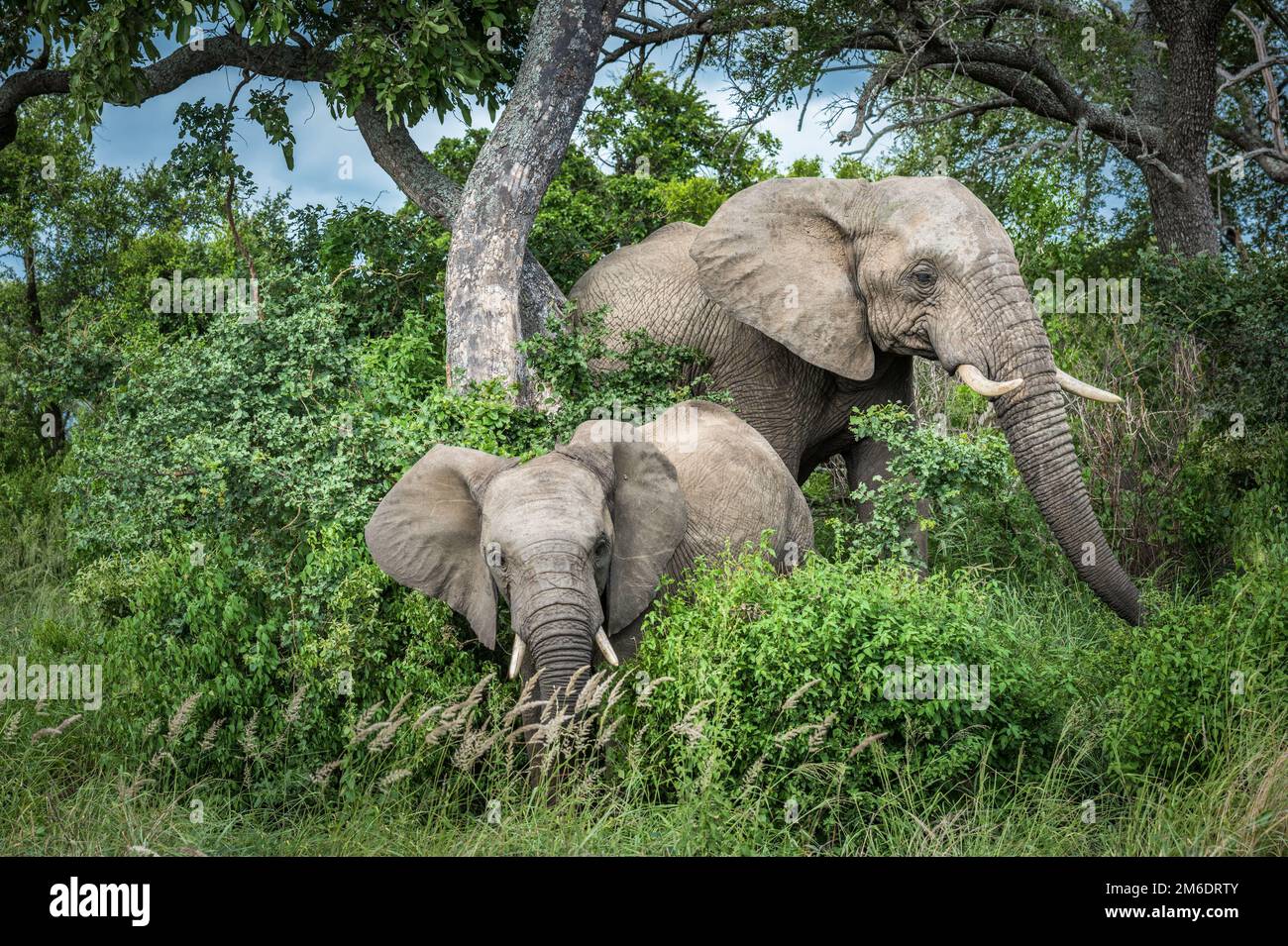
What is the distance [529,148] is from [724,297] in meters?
2.19

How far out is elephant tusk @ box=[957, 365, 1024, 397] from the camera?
900 cm

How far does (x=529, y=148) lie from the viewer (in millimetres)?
11141

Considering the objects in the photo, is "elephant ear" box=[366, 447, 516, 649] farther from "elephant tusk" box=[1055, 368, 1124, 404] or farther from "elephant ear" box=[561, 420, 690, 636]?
"elephant tusk" box=[1055, 368, 1124, 404]

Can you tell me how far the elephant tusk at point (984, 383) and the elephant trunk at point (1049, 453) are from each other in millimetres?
160

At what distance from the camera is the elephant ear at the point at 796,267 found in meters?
9.93

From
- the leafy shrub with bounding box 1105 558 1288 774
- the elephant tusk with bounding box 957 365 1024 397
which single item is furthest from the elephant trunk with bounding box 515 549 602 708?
the elephant tusk with bounding box 957 365 1024 397

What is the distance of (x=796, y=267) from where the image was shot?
1013cm

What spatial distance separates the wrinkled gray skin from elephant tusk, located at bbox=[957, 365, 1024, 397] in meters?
0.08

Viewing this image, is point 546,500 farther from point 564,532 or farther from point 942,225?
point 942,225

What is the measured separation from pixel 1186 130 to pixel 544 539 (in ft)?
34.3

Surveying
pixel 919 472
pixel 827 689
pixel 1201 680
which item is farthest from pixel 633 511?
pixel 1201 680

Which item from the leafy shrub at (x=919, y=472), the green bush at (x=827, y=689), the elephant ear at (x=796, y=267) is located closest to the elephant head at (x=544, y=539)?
the green bush at (x=827, y=689)
